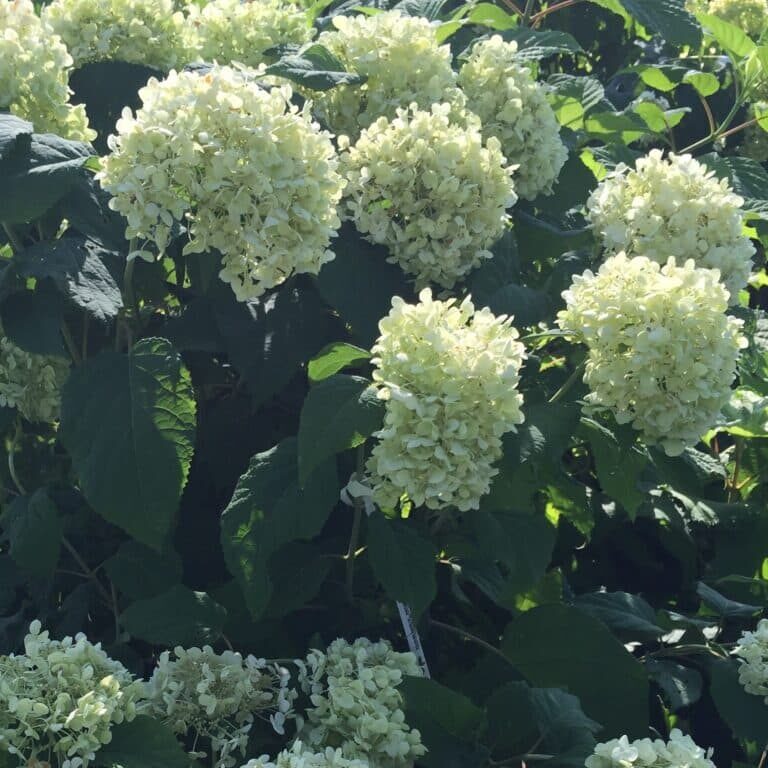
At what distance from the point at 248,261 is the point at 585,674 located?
928 mm

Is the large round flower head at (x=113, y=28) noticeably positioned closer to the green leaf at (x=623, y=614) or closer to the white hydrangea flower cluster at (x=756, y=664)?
the green leaf at (x=623, y=614)

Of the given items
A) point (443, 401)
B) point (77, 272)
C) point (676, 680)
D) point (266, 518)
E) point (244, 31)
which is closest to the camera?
point (443, 401)

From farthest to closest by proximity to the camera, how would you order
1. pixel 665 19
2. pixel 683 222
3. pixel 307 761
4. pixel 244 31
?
pixel 665 19 < pixel 244 31 < pixel 683 222 < pixel 307 761

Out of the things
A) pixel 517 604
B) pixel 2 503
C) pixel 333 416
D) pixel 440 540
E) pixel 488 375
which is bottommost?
pixel 2 503

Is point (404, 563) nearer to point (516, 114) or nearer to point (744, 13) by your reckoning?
point (516, 114)

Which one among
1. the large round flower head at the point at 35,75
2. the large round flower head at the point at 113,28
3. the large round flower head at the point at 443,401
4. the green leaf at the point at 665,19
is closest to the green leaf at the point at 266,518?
the large round flower head at the point at 443,401

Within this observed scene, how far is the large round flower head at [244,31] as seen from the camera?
2.69 m

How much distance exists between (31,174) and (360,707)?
105cm

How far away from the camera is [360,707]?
1.70m

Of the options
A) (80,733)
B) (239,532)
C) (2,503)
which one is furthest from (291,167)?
(2,503)

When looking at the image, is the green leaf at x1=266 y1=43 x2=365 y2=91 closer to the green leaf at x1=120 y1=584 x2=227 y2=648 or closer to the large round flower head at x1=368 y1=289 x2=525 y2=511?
the large round flower head at x1=368 y1=289 x2=525 y2=511

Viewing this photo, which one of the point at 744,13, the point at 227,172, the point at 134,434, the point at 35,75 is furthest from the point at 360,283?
the point at 744,13

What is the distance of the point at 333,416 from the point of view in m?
1.76

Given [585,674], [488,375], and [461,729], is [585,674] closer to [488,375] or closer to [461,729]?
[461,729]
